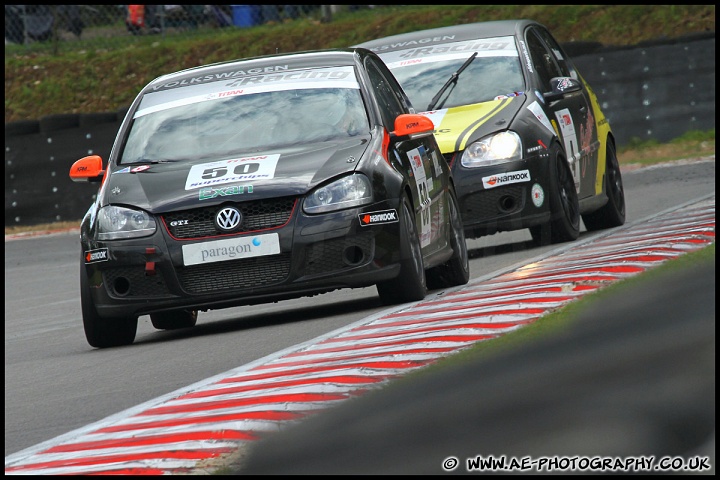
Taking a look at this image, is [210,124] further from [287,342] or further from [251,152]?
[287,342]

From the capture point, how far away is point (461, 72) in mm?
11266

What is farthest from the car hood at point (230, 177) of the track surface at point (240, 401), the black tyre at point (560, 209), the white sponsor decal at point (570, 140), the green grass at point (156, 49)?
the green grass at point (156, 49)

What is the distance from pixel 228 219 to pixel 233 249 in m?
0.16

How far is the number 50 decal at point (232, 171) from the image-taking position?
25.3ft

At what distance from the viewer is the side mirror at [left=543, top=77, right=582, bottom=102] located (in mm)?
→ 10930

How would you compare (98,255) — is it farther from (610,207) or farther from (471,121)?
(610,207)

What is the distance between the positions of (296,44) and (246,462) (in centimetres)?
2691

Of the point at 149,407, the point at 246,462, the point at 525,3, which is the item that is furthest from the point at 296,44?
the point at 246,462

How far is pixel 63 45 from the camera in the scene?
29000 millimetres

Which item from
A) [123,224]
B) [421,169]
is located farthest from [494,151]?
[123,224]

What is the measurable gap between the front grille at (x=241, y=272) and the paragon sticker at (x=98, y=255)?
43 centimetres

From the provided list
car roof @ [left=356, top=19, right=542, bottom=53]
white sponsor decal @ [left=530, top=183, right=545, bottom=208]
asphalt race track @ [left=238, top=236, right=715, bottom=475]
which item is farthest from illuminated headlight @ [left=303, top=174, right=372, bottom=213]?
asphalt race track @ [left=238, top=236, right=715, bottom=475]

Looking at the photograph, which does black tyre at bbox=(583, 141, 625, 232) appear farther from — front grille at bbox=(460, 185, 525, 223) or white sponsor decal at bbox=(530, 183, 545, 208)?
front grille at bbox=(460, 185, 525, 223)

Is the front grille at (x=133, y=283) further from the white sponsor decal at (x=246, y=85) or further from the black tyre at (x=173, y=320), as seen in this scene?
the white sponsor decal at (x=246, y=85)
